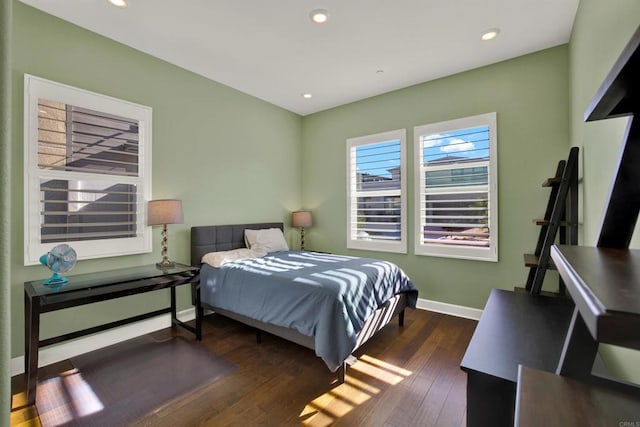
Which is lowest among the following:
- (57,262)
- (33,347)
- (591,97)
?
(33,347)

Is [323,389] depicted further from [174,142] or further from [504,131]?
[504,131]

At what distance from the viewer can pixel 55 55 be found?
2.52m

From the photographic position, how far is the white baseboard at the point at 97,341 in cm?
244

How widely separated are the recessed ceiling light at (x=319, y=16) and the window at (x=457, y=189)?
185cm

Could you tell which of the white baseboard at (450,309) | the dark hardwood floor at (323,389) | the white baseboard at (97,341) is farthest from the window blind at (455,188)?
the white baseboard at (97,341)

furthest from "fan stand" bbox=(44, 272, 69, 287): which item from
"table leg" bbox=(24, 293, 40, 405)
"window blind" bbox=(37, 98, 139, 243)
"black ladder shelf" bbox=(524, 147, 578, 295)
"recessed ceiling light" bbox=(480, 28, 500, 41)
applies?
"recessed ceiling light" bbox=(480, 28, 500, 41)

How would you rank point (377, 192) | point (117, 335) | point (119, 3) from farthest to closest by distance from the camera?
point (377, 192), point (117, 335), point (119, 3)

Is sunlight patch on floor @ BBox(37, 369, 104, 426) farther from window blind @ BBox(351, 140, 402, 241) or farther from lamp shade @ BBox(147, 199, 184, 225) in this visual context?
window blind @ BBox(351, 140, 402, 241)

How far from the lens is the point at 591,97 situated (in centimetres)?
191

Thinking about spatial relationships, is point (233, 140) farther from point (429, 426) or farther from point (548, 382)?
point (548, 382)

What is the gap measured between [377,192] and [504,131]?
5.44 ft

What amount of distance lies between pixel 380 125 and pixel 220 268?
9.30ft

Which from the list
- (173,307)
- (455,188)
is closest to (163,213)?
(173,307)

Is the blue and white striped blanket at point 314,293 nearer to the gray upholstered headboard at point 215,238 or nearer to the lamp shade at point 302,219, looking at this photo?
the gray upholstered headboard at point 215,238
